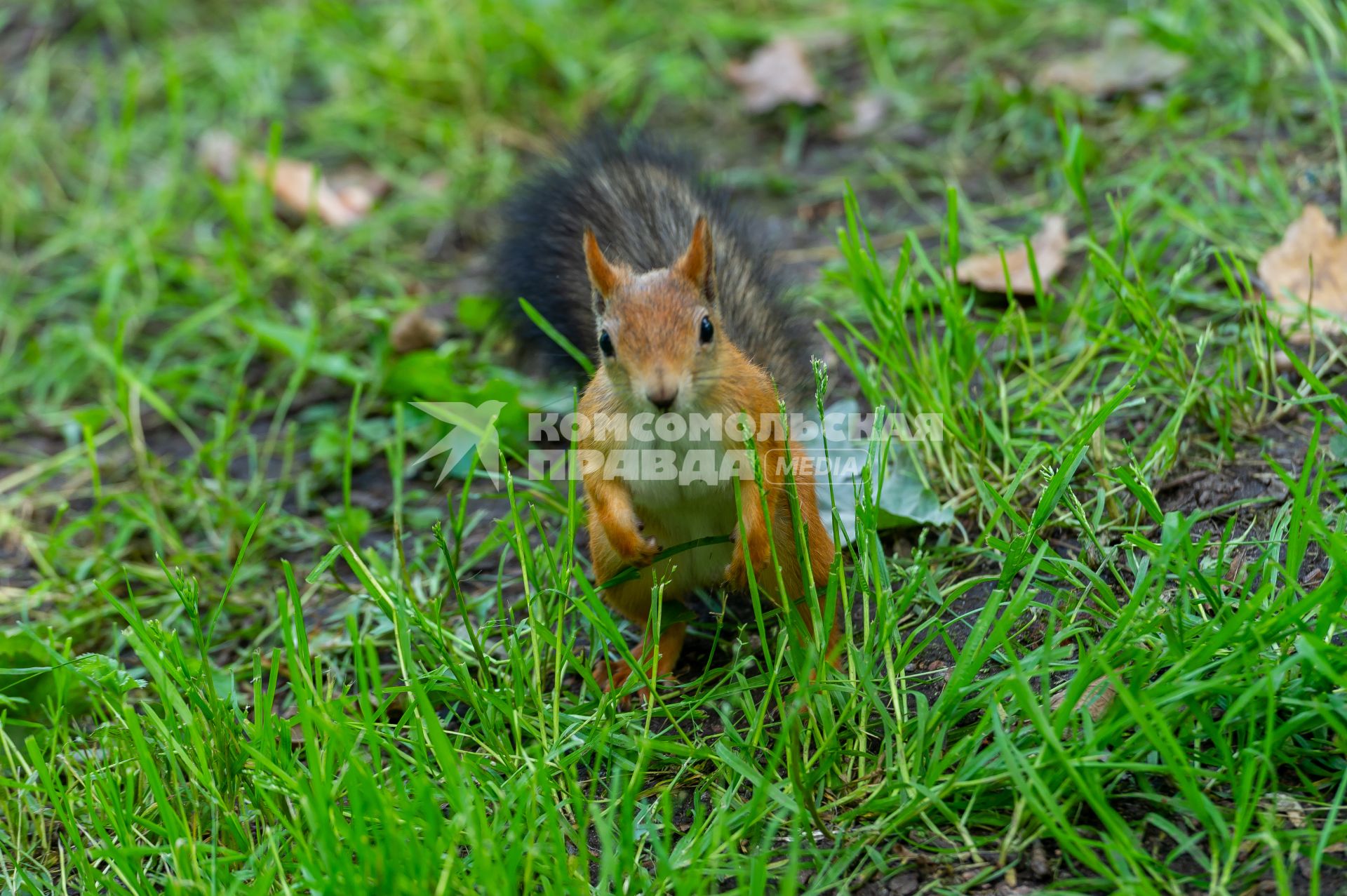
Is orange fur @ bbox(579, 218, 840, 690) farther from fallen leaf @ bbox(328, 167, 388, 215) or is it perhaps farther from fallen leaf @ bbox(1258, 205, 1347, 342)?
fallen leaf @ bbox(328, 167, 388, 215)

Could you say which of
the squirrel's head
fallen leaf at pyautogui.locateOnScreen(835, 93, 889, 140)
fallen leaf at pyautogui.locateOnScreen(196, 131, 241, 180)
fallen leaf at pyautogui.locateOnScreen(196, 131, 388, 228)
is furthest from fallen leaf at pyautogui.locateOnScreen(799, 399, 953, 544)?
fallen leaf at pyautogui.locateOnScreen(196, 131, 241, 180)

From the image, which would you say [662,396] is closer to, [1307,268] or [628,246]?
[628,246]

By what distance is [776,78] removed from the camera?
158 inches

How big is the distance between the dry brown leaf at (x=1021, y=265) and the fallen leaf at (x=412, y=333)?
1.33 metres

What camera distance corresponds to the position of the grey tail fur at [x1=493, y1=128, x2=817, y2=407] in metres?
2.29

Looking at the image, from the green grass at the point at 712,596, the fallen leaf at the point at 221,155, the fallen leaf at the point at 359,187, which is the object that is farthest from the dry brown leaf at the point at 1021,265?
the fallen leaf at the point at 221,155

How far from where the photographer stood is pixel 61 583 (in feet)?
8.10

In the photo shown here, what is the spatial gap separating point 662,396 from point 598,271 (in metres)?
0.32

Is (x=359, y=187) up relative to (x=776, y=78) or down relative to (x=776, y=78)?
down

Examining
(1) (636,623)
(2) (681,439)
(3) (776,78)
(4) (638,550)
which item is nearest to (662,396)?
(2) (681,439)

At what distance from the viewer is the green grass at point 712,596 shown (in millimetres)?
1531

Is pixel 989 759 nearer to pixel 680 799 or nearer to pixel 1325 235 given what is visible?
pixel 680 799

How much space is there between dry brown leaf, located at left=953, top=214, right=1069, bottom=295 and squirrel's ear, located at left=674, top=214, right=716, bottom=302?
0.96 meters

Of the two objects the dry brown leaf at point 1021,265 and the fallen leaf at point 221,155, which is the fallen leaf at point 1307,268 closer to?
the dry brown leaf at point 1021,265
